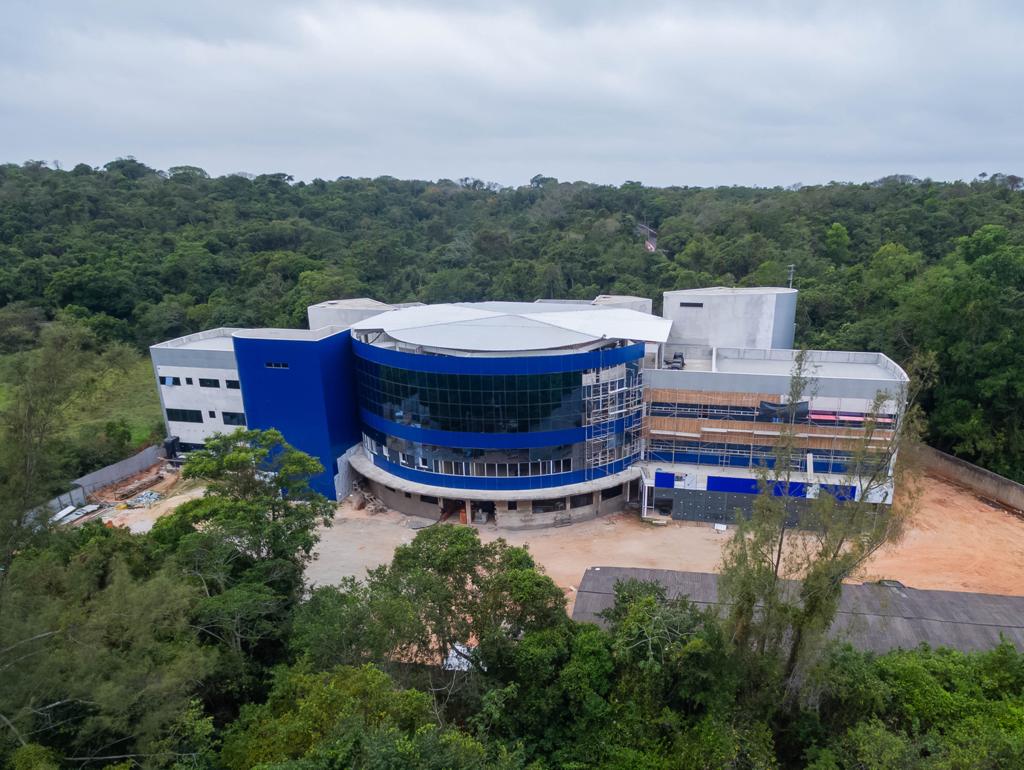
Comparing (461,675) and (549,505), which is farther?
(549,505)

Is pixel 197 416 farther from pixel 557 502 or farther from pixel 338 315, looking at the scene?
pixel 557 502

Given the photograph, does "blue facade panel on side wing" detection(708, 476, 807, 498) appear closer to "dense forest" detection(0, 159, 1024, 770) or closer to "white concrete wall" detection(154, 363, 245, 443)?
"dense forest" detection(0, 159, 1024, 770)

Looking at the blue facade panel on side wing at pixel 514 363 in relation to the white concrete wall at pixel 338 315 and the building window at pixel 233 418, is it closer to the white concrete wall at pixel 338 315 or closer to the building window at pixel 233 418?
the white concrete wall at pixel 338 315

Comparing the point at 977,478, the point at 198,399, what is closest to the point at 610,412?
the point at 977,478

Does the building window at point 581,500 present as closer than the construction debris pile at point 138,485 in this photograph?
Yes

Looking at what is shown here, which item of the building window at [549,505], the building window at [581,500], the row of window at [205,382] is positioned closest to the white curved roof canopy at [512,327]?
the building window at [581,500]
